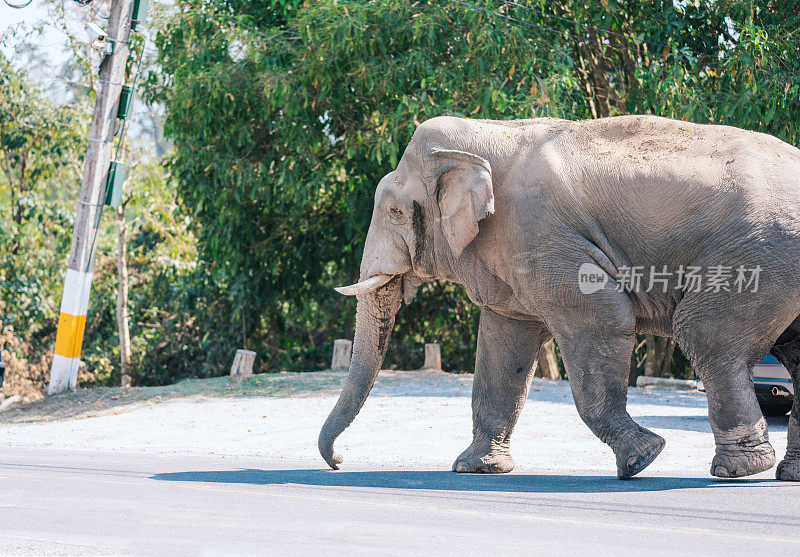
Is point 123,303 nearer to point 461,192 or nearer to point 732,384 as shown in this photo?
point 461,192

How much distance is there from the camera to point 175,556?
488 centimetres

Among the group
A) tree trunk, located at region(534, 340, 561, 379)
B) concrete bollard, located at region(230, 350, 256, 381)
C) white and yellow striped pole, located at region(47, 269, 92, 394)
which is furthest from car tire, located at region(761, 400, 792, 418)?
white and yellow striped pole, located at region(47, 269, 92, 394)

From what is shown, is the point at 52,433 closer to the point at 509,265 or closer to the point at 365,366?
the point at 365,366

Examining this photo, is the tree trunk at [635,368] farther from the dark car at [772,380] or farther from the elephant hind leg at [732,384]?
the elephant hind leg at [732,384]

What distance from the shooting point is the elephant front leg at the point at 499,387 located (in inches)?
327

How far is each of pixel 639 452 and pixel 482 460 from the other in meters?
1.51

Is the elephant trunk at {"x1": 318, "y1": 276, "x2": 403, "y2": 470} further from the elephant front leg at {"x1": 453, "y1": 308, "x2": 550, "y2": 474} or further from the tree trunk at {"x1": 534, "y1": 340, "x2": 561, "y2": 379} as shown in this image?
the tree trunk at {"x1": 534, "y1": 340, "x2": 561, "y2": 379}

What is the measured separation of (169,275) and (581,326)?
16.2 m

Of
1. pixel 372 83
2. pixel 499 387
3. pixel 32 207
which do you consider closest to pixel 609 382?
pixel 499 387

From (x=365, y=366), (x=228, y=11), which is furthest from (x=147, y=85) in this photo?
(x=365, y=366)

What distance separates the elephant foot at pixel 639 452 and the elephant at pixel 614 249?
0.7 inches

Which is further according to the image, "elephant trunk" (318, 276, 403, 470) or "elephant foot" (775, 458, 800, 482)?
"elephant trunk" (318, 276, 403, 470)

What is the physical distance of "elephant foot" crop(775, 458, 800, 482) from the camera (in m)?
7.32

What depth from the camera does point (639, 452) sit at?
281 inches
